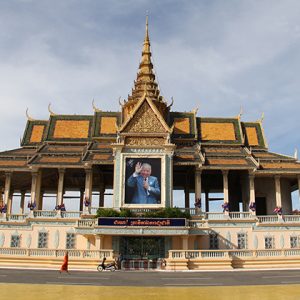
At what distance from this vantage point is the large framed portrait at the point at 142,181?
34406mm

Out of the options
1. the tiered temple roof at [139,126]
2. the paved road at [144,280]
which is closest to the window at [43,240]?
the tiered temple roof at [139,126]

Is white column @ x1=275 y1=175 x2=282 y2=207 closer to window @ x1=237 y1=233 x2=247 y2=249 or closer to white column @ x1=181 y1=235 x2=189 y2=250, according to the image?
window @ x1=237 y1=233 x2=247 y2=249

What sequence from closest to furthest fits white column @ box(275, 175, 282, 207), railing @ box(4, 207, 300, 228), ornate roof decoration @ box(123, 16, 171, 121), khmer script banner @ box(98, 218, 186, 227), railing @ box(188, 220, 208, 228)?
khmer script banner @ box(98, 218, 186, 227) < railing @ box(188, 220, 208, 228) < railing @ box(4, 207, 300, 228) < white column @ box(275, 175, 282, 207) < ornate roof decoration @ box(123, 16, 171, 121)

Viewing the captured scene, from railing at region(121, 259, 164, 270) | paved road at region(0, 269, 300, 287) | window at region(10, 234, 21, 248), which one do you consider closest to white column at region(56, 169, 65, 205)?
window at region(10, 234, 21, 248)

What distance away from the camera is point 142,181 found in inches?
1377

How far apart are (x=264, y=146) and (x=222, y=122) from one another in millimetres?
4976

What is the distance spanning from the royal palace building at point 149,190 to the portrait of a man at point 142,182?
0.27ft

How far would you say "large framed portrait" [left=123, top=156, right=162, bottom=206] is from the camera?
34.4 m

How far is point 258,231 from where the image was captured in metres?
34.2

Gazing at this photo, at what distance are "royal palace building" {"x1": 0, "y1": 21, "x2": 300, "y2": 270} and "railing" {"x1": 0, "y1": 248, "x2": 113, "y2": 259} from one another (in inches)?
2.5

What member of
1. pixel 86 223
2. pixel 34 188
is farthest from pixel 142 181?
pixel 34 188

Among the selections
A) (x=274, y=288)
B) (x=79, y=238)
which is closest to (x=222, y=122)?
(x=79, y=238)

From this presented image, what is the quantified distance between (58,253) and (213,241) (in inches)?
474

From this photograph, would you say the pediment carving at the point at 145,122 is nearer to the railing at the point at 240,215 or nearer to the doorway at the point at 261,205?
the railing at the point at 240,215
